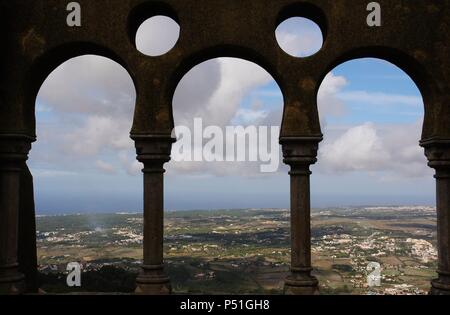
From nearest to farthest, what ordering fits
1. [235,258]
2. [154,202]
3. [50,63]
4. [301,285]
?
[301,285], [154,202], [50,63], [235,258]

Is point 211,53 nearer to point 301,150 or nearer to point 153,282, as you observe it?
point 301,150

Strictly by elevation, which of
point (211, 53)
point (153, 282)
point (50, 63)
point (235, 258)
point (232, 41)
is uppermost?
point (232, 41)

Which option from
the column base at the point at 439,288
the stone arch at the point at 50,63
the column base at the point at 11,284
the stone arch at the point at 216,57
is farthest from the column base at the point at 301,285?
the column base at the point at 11,284

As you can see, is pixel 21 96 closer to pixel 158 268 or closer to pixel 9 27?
pixel 9 27

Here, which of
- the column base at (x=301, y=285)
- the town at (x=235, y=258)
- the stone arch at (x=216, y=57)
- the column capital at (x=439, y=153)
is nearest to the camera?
the column base at (x=301, y=285)

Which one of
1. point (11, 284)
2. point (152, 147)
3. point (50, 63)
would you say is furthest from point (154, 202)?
point (50, 63)

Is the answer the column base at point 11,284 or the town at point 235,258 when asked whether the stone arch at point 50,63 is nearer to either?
the column base at point 11,284
